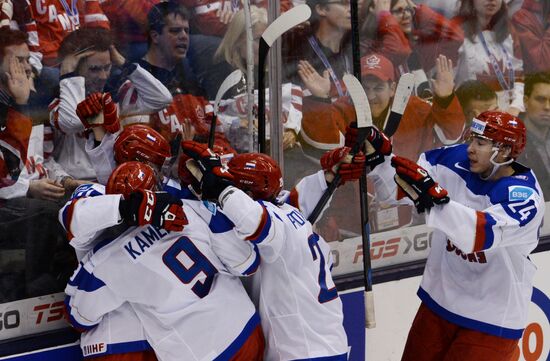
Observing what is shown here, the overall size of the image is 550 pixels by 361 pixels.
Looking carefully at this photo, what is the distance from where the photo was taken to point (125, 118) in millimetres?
3578

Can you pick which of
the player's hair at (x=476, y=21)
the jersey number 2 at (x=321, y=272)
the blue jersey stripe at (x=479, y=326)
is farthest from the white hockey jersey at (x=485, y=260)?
the player's hair at (x=476, y=21)

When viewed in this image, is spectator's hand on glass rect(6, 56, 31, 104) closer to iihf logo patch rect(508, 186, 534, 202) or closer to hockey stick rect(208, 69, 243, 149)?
hockey stick rect(208, 69, 243, 149)

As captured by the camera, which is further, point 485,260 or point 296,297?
point 485,260

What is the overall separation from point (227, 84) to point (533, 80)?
5.64ft

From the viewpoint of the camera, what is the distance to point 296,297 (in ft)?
10.9

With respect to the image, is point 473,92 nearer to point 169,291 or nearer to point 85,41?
point 85,41

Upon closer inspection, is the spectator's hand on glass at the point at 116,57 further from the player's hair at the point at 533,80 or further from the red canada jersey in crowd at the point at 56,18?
the player's hair at the point at 533,80

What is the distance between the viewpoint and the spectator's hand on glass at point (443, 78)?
446 centimetres

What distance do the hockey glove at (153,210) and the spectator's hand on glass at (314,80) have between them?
1130 mm

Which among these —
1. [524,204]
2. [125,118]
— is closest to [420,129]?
[524,204]

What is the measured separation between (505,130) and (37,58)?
1.55 meters

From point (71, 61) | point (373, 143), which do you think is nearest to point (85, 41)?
point (71, 61)

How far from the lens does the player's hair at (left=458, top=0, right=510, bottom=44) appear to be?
449cm

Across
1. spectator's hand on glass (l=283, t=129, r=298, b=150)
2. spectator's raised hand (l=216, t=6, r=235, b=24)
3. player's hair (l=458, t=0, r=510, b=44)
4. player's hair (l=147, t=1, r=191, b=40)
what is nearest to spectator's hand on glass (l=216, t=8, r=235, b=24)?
spectator's raised hand (l=216, t=6, r=235, b=24)
